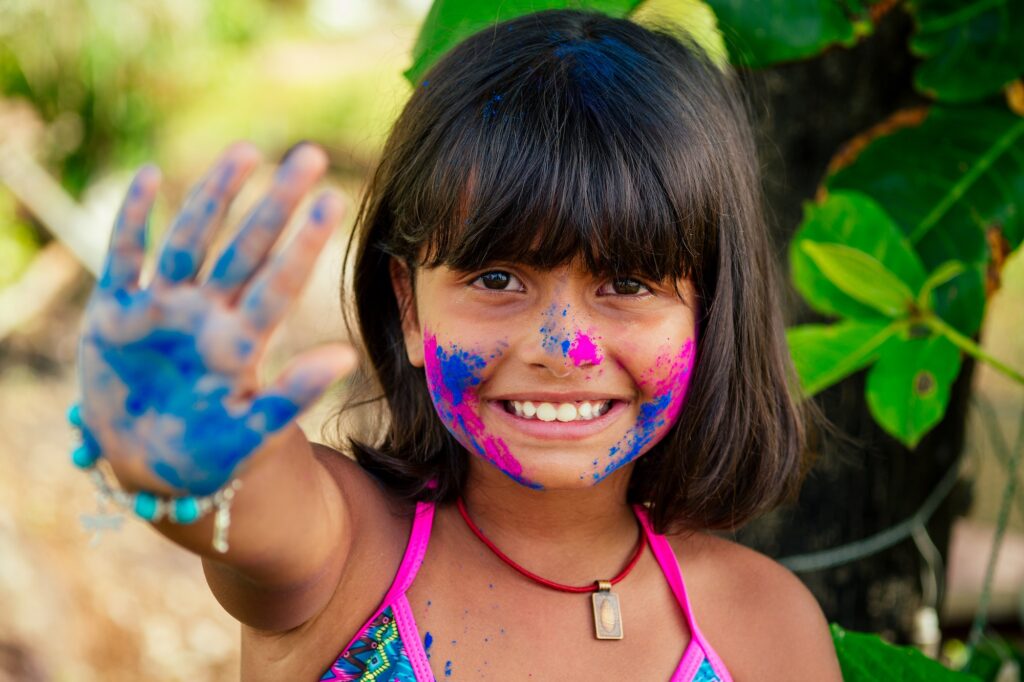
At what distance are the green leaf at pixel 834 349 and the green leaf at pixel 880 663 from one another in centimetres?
38

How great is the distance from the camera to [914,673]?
5.60ft

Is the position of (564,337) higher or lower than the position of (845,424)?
higher

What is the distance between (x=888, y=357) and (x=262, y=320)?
1.21 m

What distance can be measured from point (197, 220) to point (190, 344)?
11cm

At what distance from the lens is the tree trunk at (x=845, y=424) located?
2.22 metres

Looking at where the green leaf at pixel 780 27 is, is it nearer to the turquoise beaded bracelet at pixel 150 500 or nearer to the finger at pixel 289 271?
the finger at pixel 289 271

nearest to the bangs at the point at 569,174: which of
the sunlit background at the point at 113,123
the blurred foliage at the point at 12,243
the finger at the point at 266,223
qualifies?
the finger at the point at 266,223

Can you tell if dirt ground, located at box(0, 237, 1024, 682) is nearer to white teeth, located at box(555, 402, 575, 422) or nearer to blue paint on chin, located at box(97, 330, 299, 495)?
white teeth, located at box(555, 402, 575, 422)

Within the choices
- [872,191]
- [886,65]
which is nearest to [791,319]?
[872,191]

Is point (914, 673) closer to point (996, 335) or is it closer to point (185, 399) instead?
point (185, 399)

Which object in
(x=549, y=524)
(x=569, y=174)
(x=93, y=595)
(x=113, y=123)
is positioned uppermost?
(x=569, y=174)

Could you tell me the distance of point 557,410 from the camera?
1.35 m

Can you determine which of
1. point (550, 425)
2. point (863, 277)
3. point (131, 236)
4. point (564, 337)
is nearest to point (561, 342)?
point (564, 337)

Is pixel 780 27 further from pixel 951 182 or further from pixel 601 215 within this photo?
pixel 601 215
